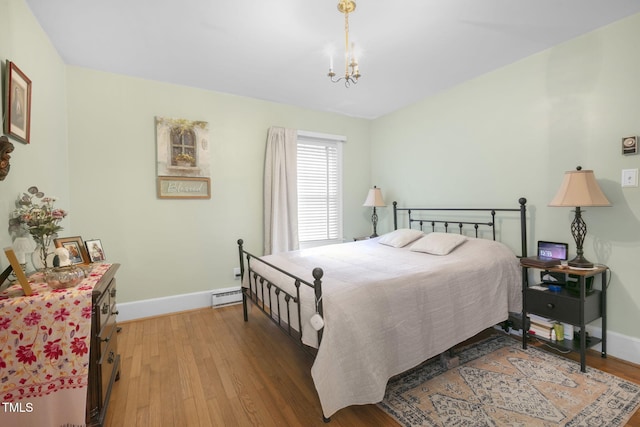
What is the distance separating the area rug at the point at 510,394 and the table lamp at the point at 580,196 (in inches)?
32.4

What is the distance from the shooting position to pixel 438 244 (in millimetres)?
2807

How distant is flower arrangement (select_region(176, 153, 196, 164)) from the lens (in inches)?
128

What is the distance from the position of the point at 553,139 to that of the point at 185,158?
374 centimetres

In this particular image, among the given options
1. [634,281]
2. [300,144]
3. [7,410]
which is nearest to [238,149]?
[300,144]

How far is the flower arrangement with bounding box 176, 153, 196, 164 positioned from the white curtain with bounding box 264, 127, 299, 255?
0.89 meters

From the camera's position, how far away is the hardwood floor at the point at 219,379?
167 cm

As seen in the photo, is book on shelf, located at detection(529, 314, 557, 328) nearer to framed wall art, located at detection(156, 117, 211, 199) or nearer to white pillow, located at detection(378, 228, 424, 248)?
white pillow, located at detection(378, 228, 424, 248)

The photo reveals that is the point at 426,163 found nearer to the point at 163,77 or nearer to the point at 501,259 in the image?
the point at 501,259

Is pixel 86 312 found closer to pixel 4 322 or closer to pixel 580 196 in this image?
pixel 4 322

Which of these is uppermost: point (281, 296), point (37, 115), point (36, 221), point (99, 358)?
point (37, 115)

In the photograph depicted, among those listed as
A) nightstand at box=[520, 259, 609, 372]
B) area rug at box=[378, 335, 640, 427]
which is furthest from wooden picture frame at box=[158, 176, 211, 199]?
nightstand at box=[520, 259, 609, 372]

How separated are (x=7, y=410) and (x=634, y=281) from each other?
12.8 feet

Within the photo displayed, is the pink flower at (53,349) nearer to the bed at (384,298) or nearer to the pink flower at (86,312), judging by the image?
the pink flower at (86,312)

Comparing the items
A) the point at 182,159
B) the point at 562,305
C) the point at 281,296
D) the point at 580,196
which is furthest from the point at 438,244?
the point at 182,159
